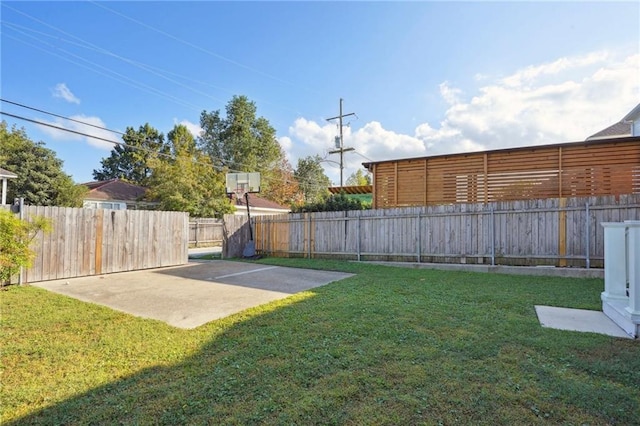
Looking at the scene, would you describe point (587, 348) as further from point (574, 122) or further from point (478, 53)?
point (574, 122)

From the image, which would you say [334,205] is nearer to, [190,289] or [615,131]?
[190,289]

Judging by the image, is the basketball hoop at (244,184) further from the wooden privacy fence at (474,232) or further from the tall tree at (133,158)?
the tall tree at (133,158)

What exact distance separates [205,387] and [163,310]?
2729 mm

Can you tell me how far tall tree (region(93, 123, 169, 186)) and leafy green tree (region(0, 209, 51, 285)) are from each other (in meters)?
28.1

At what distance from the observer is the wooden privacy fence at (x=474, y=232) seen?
23.4ft

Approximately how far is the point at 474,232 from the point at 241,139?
2352 cm

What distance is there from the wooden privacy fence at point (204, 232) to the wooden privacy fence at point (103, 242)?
29.5 ft

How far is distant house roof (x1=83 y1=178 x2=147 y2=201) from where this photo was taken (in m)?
21.1

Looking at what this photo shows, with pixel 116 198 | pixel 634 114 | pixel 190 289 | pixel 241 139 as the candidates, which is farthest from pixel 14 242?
pixel 241 139

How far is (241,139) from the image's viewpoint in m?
28.1

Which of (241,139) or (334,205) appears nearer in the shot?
(334,205)

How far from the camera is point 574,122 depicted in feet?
39.8

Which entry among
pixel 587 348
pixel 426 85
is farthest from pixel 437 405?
pixel 426 85

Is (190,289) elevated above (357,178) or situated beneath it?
situated beneath
